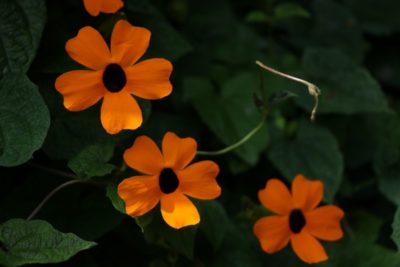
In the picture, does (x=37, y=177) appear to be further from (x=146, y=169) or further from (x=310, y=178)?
(x=310, y=178)

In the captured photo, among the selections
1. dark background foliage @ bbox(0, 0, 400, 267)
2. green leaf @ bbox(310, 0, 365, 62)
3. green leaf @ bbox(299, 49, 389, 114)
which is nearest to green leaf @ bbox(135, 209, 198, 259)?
dark background foliage @ bbox(0, 0, 400, 267)

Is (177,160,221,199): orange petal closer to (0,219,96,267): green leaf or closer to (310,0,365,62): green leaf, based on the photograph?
(0,219,96,267): green leaf

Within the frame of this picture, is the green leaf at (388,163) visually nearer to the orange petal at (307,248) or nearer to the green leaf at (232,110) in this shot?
the green leaf at (232,110)

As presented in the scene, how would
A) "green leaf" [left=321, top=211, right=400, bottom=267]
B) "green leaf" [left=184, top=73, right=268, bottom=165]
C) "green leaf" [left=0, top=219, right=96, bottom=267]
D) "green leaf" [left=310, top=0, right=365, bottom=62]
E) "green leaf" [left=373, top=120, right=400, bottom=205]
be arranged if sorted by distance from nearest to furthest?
"green leaf" [left=0, top=219, right=96, bottom=267]
"green leaf" [left=321, top=211, right=400, bottom=267]
"green leaf" [left=184, top=73, right=268, bottom=165]
"green leaf" [left=373, top=120, right=400, bottom=205]
"green leaf" [left=310, top=0, right=365, bottom=62]

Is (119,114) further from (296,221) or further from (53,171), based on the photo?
(296,221)

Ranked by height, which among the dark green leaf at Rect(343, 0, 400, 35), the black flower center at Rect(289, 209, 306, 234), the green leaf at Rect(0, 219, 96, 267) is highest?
the green leaf at Rect(0, 219, 96, 267)

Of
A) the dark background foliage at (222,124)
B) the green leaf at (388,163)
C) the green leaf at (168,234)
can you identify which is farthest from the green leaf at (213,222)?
the green leaf at (388,163)

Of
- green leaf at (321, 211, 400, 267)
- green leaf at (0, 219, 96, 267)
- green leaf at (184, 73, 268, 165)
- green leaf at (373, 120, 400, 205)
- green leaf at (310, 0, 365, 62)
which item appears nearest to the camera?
green leaf at (0, 219, 96, 267)
